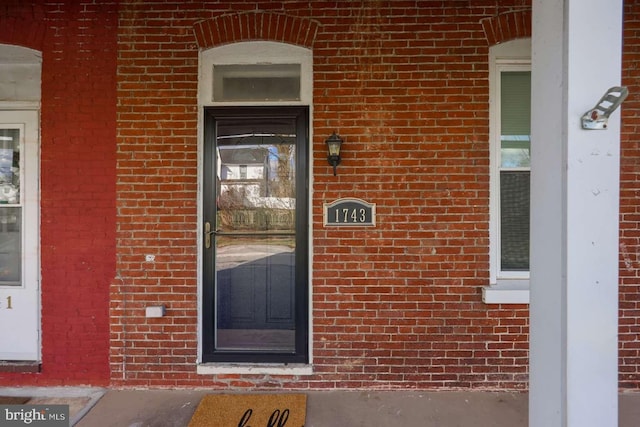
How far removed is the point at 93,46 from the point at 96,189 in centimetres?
129

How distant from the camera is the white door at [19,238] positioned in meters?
3.52

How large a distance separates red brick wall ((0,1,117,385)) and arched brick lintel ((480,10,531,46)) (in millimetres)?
3347

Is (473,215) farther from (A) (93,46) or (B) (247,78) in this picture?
(A) (93,46)

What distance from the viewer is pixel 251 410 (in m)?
3.04

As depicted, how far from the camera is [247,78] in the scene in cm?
354

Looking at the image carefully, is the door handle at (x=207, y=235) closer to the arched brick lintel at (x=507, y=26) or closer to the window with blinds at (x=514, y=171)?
the window with blinds at (x=514, y=171)

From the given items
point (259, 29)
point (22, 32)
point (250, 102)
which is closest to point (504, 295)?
point (250, 102)

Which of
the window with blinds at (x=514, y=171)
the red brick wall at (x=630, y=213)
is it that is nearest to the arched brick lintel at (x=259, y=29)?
the window with blinds at (x=514, y=171)

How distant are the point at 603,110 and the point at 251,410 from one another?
3046 millimetres

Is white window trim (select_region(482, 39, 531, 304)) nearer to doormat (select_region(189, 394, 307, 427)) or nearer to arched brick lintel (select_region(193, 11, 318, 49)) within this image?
arched brick lintel (select_region(193, 11, 318, 49))

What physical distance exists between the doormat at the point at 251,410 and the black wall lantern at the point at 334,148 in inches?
80.2

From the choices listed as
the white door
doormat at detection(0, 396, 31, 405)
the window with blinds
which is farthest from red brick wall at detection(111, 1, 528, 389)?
the white door

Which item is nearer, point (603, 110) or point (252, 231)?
point (603, 110)

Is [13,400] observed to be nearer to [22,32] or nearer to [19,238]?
[19,238]
